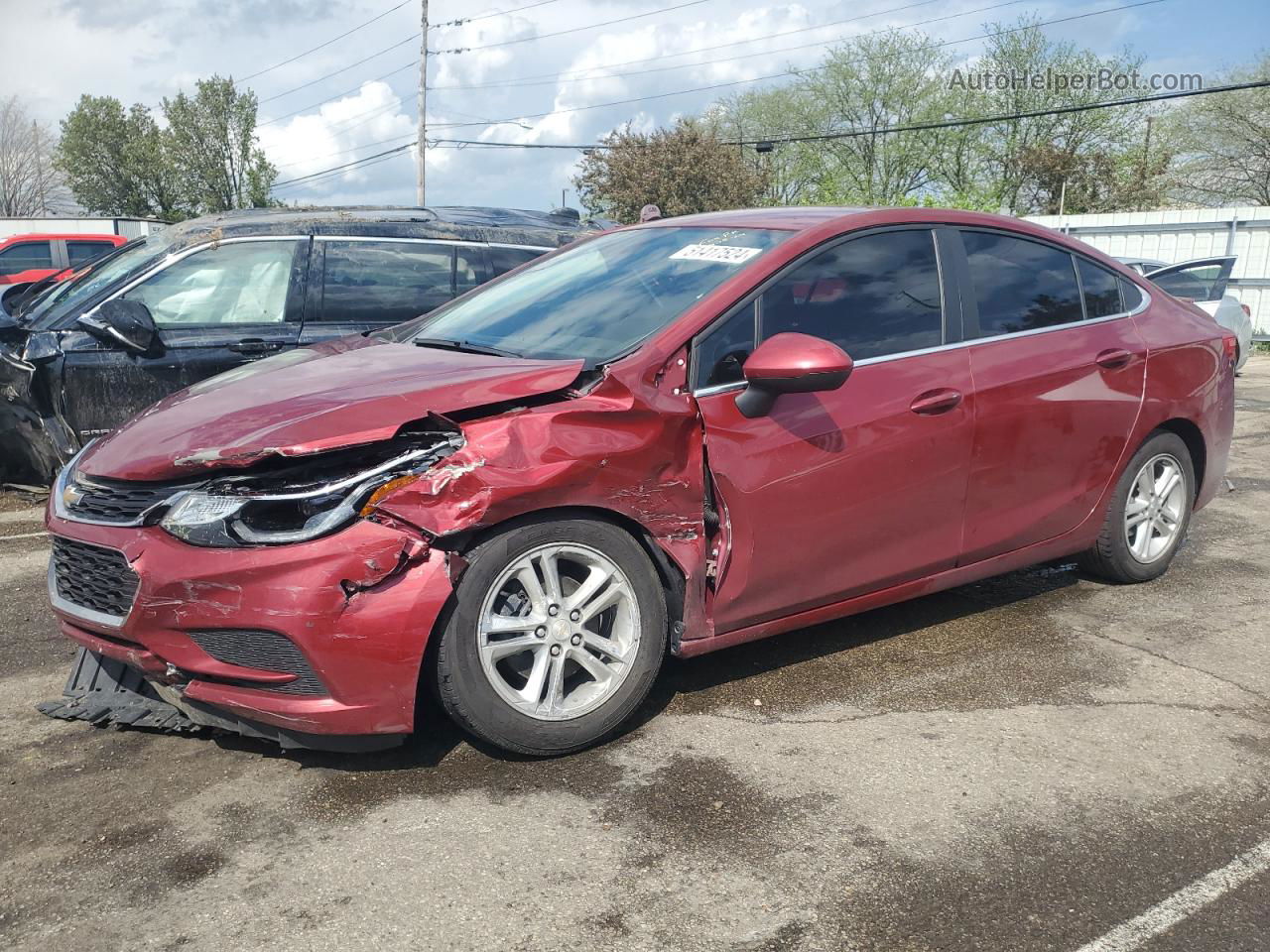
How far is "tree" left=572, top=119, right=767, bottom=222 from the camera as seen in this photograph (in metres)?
38.5

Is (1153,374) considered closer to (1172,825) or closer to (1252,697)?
(1252,697)

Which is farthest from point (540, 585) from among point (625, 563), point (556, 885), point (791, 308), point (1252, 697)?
point (1252, 697)

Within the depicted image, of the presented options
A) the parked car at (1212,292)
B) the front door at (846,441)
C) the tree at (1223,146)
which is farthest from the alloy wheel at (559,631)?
the tree at (1223,146)

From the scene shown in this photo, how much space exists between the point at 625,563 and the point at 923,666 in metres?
1.45

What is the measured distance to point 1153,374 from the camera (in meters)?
4.71

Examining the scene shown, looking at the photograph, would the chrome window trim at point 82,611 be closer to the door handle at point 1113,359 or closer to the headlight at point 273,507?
the headlight at point 273,507

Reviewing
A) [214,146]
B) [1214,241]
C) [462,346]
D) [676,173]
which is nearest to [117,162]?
[214,146]

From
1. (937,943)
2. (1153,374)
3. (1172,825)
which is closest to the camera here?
(937,943)

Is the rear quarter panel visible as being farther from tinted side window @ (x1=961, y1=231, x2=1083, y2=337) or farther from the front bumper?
the front bumper

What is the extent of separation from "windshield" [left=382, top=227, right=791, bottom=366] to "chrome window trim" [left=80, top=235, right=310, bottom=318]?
259 centimetres

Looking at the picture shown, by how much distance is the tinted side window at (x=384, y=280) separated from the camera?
6.80 metres

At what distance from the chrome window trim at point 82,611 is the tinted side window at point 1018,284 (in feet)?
10.0

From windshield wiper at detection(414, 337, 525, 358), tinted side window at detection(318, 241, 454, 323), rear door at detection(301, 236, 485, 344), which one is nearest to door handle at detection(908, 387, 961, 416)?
windshield wiper at detection(414, 337, 525, 358)

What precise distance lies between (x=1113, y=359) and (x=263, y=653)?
11.4 feet
